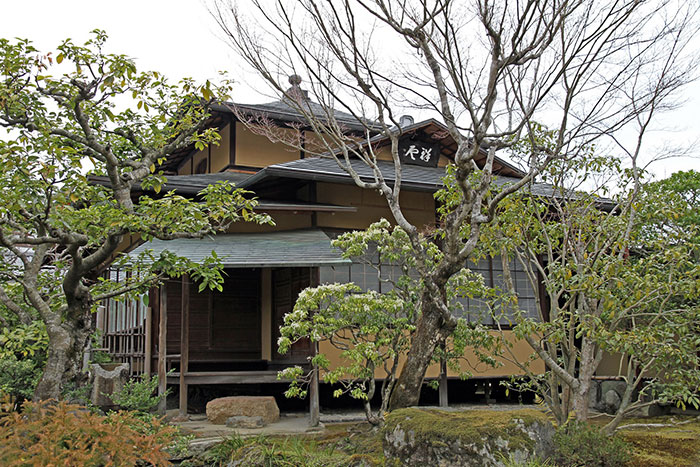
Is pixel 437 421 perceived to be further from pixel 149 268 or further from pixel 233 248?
pixel 233 248

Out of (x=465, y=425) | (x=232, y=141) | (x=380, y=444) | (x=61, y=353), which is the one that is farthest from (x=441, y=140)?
(x=61, y=353)

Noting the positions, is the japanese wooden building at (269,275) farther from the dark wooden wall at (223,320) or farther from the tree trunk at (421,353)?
the tree trunk at (421,353)

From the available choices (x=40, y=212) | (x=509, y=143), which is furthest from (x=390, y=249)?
(x=40, y=212)

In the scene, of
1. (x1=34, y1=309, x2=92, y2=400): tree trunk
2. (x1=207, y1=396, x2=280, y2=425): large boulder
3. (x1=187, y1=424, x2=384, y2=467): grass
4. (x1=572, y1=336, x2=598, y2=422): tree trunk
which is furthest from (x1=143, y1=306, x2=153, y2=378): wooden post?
(x1=572, y1=336, x2=598, y2=422): tree trunk

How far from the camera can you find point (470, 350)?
11477 millimetres

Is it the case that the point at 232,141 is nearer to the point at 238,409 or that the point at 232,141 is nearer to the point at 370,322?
the point at 238,409

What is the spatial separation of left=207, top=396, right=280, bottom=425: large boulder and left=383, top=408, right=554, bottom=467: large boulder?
314 cm

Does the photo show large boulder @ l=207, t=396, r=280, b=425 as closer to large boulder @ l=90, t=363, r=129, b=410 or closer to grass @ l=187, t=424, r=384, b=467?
grass @ l=187, t=424, r=384, b=467

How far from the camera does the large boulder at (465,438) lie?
5.96 meters

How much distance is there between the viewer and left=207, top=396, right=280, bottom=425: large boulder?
29.8 feet

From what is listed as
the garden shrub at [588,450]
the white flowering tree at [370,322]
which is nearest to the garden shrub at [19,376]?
the white flowering tree at [370,322]

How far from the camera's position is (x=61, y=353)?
5824 mm

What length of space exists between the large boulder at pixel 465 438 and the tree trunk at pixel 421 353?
1049mm

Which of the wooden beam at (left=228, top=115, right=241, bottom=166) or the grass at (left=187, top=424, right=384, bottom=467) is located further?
the wooden beam at (left=228, top=115, right=241, bottom=166)
